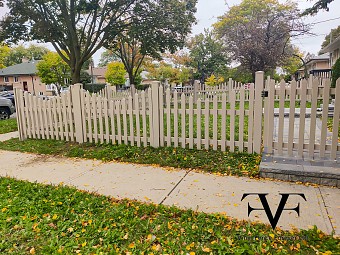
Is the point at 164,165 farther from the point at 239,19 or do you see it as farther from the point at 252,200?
the point at 239,19

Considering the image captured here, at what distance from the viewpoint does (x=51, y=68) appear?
34.0 meters

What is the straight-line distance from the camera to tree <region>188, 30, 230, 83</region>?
32562mm

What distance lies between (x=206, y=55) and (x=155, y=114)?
96.7ft

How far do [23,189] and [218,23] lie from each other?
99.5ft

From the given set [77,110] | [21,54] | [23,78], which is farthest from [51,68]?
[21,54]

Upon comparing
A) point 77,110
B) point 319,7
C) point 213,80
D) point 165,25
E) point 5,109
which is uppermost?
point 165,25

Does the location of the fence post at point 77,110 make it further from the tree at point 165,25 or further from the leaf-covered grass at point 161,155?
the tree at point 165,25

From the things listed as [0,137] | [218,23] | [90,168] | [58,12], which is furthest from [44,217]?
[218,23]

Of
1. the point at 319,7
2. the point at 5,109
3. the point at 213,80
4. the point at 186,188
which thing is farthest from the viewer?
the point at 213,80

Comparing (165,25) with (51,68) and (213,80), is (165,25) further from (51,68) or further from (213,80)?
(51,68)

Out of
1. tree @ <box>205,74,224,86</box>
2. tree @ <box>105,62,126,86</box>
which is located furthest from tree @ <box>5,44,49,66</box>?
tree @ <box>205,74,224,86</box>

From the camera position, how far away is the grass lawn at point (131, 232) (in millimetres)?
2504

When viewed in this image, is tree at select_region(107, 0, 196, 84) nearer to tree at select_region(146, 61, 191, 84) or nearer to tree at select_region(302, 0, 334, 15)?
tree at select_region(302, 0, 334, 15)

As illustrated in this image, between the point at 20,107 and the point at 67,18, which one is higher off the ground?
the point at 67,18
